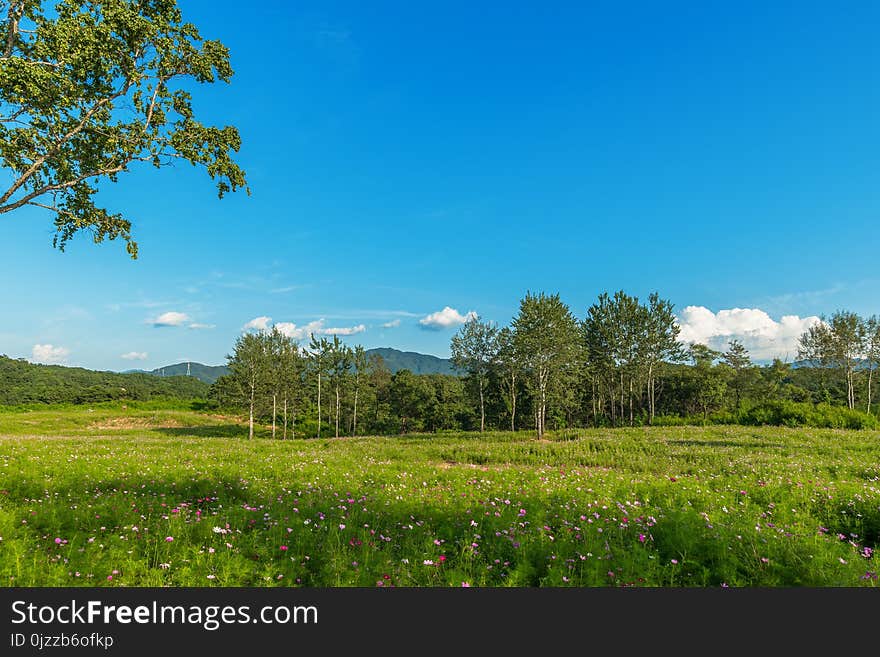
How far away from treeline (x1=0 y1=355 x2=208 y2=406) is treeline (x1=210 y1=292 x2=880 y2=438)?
161 ft

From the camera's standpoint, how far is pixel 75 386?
96.2m

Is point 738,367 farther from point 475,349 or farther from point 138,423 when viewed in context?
point 138,423

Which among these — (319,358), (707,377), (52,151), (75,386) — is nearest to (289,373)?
(319,358)

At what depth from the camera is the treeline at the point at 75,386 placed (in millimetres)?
82750

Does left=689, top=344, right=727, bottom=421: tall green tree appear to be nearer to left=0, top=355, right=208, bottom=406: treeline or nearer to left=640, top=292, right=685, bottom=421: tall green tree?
left=640, top=292, right=685, bottom=421: tall green tree

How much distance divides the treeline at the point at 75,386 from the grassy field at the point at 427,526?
303 feet

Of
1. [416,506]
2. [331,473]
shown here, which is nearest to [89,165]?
[331,473]

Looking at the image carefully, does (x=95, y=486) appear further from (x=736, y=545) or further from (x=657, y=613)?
(x=736, y=545)

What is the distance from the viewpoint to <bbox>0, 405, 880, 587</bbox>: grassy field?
5.32 metres

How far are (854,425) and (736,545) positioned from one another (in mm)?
38702

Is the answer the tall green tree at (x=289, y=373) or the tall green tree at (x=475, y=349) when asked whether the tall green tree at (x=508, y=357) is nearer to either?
the tall green tree at (x=475, y=349)

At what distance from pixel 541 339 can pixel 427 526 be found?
28.0m

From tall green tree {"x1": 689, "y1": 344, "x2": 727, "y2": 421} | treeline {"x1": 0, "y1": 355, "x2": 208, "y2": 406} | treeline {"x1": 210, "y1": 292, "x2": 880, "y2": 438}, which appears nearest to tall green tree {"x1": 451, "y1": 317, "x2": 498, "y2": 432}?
treeline {"x1": 210, "y1": 292, "x2": 880, "y2": 438}

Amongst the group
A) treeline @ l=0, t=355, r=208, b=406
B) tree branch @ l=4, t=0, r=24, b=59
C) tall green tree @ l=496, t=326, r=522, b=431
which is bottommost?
treeline @ l=0, t=355, r=208, b=406
